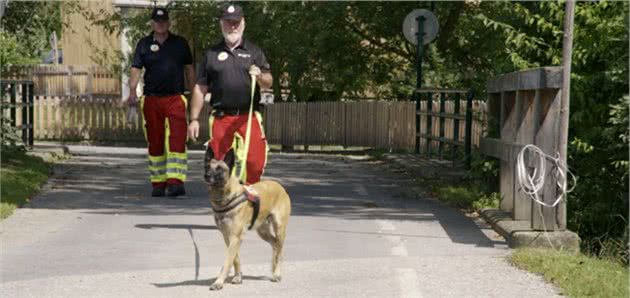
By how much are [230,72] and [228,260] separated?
242 centimetres

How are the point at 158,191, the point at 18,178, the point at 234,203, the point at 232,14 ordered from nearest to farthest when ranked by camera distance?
the point at 234,203 → the point at 232,14 → the point at 158,191 → the point at 18,178

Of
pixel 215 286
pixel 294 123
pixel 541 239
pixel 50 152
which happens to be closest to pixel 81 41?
pixel 294 123

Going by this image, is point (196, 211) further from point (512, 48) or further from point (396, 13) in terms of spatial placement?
point (396, 13)

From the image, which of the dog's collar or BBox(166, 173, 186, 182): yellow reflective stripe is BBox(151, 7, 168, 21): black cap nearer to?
BBox(166, 173, 186, 182): yellow reflective stripe

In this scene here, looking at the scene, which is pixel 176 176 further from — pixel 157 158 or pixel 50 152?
pixel 50 152

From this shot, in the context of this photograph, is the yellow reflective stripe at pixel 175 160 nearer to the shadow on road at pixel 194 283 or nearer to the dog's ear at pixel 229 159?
the shadow on road at pixel 194 283

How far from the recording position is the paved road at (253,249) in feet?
30.4

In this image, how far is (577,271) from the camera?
971 cm

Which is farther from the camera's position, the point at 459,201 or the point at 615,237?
the point at 459,201

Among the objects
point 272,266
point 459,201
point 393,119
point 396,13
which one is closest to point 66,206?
point 459,201

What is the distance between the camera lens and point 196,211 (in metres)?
14.1

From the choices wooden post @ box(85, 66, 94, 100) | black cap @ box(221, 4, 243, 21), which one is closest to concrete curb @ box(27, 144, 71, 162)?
black cap @ box(221, 4, 243, 21)

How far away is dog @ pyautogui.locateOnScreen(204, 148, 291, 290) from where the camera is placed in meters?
9.08

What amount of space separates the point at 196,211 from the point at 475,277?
16.5 feet
